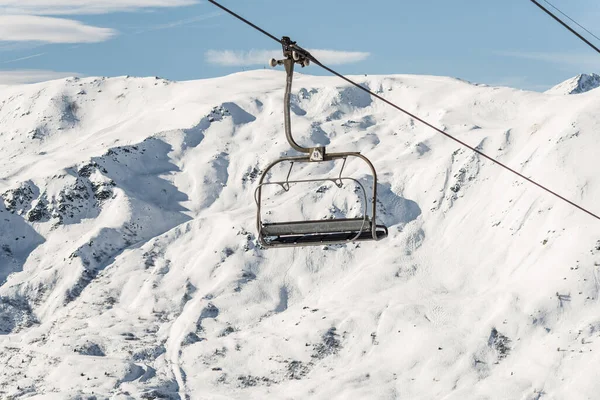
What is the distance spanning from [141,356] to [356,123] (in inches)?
2185

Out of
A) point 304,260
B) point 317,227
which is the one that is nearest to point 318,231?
point 317,227

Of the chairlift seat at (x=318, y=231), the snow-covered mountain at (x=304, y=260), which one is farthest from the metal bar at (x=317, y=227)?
the snow-covered mountain at (x=304, y=260)

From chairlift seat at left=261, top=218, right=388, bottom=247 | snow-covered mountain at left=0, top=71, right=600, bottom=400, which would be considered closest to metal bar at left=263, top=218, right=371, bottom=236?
chairlift seat at left=261, top=218, right=388, bottom=247

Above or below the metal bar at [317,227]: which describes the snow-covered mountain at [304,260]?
below

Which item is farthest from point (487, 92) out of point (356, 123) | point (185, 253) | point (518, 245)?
point (185, 253)

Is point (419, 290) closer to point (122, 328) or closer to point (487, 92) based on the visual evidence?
point (122, 328)

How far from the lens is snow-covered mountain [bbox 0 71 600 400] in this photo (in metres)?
81.6

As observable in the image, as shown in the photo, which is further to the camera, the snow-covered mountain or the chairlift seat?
the snow-covered mountain

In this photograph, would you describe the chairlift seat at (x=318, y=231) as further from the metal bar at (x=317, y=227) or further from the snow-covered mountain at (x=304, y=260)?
the snow-covered mountain at (x=304, y=260)

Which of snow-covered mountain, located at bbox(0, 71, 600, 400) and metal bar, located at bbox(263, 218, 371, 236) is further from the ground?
metal bar, located at bbox(263, 218, 371, 236)

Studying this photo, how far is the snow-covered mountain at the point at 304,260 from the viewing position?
81625mm

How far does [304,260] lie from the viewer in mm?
99625

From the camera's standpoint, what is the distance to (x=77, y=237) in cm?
11162

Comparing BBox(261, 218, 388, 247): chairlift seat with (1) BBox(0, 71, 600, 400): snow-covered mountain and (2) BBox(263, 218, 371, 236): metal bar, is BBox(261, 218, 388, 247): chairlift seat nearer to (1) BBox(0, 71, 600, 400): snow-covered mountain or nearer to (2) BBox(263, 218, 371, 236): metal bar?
(2) BBox(263, 218, 371, 236): metal bar
